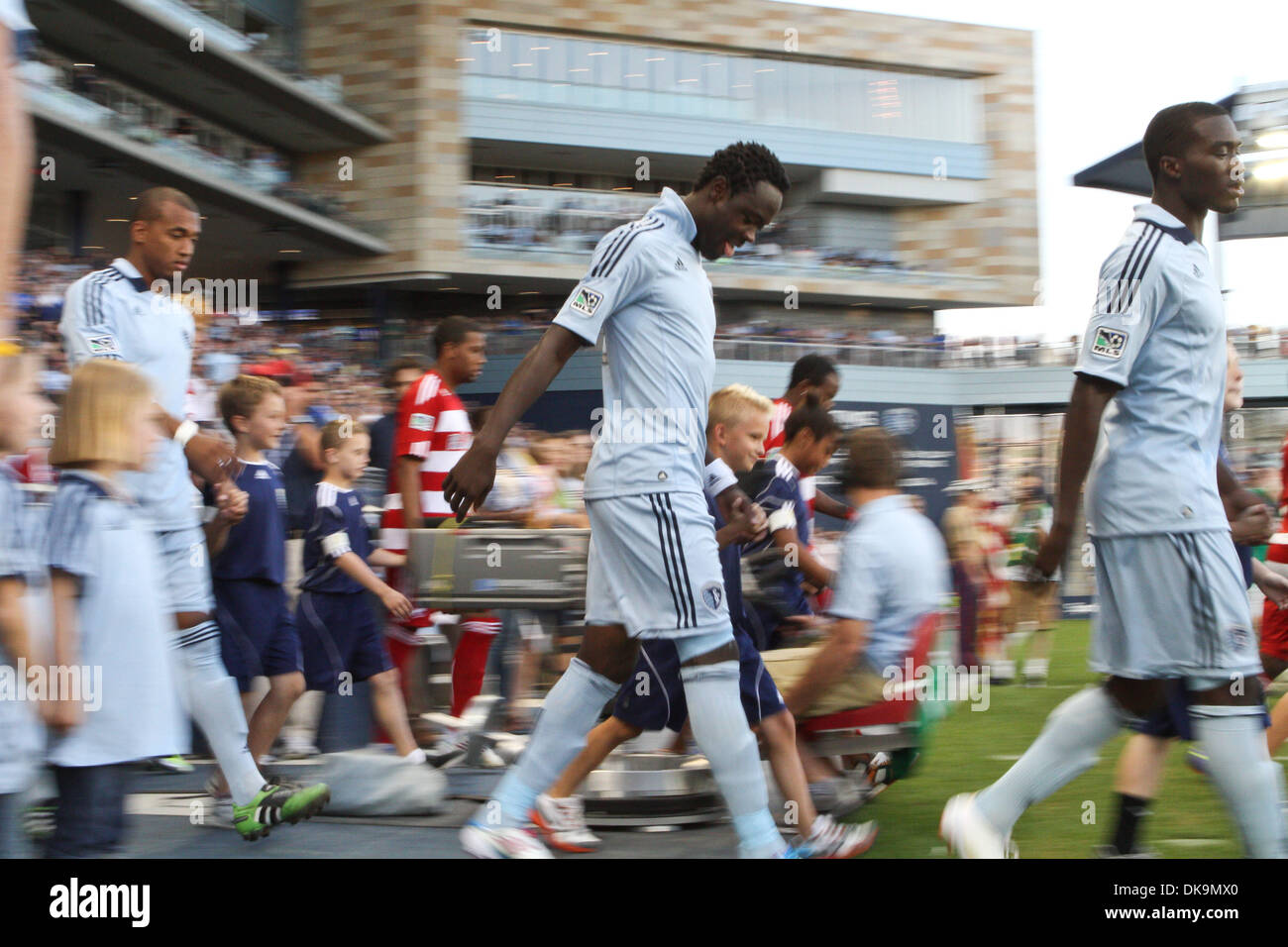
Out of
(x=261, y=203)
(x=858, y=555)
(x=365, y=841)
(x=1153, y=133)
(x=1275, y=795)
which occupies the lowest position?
(x=365, y=841)

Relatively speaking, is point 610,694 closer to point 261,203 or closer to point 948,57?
point 261,203

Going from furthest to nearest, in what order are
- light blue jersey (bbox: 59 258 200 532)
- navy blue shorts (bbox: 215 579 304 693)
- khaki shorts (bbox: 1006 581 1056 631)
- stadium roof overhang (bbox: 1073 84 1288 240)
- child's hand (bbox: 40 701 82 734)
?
stadium roof overhang (bbox: 1073 84 1288 240)
khaki shorts (bbox: 1006 581 1056 631)
navy blue shorts (bbox: 215 579 304 693)
light blue jersey (bbox: 59 258 200 532)
child's hand (bbox: 40 701 82 734)

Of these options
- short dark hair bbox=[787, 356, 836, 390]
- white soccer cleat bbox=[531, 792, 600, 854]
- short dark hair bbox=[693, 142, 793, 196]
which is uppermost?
short dark hair bbox=[693, 142, 793, 196]

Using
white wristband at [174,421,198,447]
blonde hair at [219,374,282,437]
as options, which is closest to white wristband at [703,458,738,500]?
white wristband at [174,421,198,447]

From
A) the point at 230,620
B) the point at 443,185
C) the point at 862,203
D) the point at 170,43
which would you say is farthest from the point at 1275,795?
the point at 862,203

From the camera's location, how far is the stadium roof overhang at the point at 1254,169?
12734 millimetres

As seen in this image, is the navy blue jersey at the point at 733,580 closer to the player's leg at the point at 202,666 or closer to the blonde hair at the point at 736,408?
the blonde hair at the point at 736,408

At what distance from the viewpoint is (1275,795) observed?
3047 millimetres

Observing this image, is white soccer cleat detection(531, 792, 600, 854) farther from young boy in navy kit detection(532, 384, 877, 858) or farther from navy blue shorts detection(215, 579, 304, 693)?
navy blue shorts detection(215, 579, 304, 693)

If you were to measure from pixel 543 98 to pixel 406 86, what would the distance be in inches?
159

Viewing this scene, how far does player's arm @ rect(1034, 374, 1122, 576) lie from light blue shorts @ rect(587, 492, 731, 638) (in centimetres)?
85

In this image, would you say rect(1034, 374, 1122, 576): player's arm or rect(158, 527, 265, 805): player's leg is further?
rect(158, 527, 265, 805): player's leg

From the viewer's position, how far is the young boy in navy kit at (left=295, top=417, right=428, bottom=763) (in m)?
5.39

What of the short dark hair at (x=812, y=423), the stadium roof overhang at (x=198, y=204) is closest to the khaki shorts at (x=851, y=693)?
the short dark hair at (x=812, y=423)
